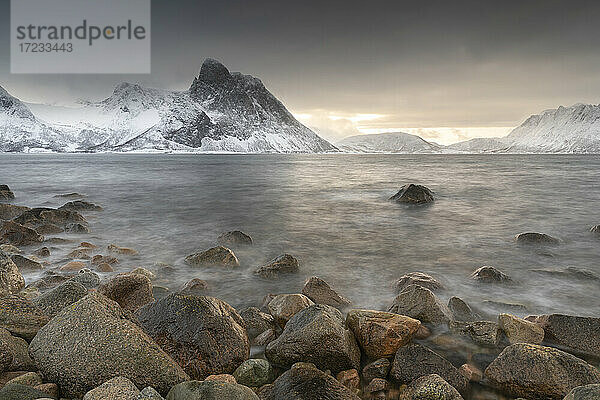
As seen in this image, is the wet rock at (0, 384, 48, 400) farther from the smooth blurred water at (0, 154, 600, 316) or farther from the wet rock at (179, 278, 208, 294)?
the wet rock at (179, 278, 208, 294)

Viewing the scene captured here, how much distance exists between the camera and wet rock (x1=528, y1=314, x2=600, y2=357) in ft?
17.1

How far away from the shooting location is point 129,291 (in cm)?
616

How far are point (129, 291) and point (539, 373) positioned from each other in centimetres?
557

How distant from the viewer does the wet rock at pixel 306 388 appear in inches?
146

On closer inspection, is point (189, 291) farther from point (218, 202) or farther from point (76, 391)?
point (218, 202)

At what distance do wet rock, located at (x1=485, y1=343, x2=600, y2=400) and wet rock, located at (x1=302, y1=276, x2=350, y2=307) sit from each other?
3.04 m

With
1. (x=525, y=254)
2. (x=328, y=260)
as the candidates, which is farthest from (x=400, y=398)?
(x=525, y=254)

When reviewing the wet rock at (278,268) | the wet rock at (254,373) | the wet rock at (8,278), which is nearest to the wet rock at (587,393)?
the wet rock at (254,373)

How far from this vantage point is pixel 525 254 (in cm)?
1078

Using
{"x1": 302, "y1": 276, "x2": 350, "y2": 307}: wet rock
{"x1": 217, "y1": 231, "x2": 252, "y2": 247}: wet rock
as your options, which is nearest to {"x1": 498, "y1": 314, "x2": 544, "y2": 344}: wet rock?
{"x1": 302, "y1": 276, "x2": 350, "y2": 307}: wet rock

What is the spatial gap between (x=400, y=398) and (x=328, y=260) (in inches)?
251

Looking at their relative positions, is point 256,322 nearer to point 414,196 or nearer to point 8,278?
point 8,278

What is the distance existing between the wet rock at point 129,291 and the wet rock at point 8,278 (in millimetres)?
1718

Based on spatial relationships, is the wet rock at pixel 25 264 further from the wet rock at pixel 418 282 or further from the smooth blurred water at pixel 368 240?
the wet rock at pixel 418 282
